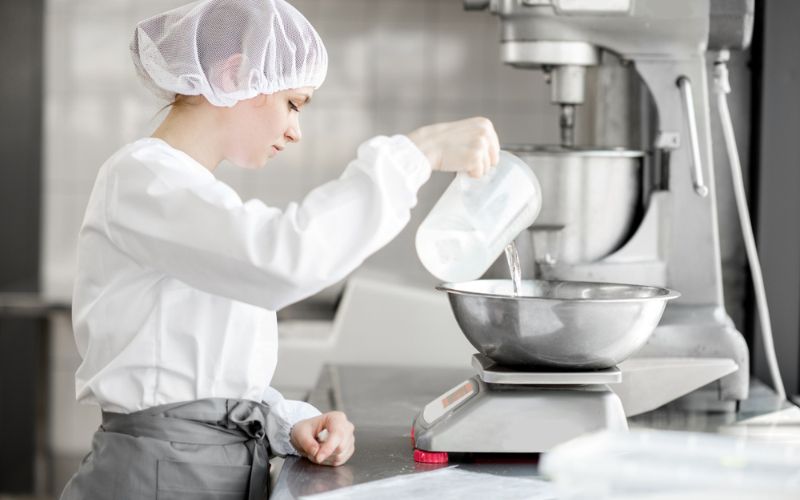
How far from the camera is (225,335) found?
1260 millimetres

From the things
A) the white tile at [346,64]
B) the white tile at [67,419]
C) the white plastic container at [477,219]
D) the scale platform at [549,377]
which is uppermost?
the white tile at [346,64]

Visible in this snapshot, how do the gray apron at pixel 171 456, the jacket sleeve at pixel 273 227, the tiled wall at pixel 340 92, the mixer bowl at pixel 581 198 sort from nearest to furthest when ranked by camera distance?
the jacket sleeve at pixel 273 227
the gray apron at pixel 171 456
the mixer bowl at pixel 581 198
the tiled wall at pixel 340 92

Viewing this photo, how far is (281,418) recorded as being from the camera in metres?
1.39

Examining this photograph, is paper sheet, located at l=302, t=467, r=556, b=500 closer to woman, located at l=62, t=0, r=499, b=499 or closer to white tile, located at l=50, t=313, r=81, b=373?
woman, located at l=62, t=0, r=499, b=499

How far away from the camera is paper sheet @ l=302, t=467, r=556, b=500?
46.5 inches

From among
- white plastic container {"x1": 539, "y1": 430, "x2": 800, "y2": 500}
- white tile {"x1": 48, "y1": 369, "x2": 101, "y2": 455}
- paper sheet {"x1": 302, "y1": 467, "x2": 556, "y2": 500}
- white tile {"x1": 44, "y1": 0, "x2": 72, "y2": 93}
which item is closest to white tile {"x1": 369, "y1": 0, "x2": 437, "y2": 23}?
white tile {"x1": 44, "y1": 0, "x2": 72, "y2": 93}

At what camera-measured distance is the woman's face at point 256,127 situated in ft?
4.34

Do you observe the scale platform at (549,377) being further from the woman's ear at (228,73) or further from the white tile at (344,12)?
the white tile at (344,12)

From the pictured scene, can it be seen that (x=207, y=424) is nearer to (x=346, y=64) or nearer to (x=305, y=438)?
(x=305, y=438)

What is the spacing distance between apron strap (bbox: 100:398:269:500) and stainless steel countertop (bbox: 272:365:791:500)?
0.14 ft

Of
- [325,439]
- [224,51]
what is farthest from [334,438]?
[224,51]

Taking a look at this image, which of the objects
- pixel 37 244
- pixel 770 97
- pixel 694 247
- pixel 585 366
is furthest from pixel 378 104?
pixel 585 366

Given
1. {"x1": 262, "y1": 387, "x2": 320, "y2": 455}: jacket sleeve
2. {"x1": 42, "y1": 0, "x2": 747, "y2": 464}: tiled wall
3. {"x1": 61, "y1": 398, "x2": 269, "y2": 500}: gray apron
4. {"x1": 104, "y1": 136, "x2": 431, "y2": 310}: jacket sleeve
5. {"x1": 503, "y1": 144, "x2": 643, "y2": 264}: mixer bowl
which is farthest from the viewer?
{"x1": 42, "y1": 0, "x2": 747, "y2": 464}: tiled wall

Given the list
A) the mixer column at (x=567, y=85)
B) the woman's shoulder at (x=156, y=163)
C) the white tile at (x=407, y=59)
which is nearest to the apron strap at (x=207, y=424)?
the woman's shoulder at (x=156, y=163)
